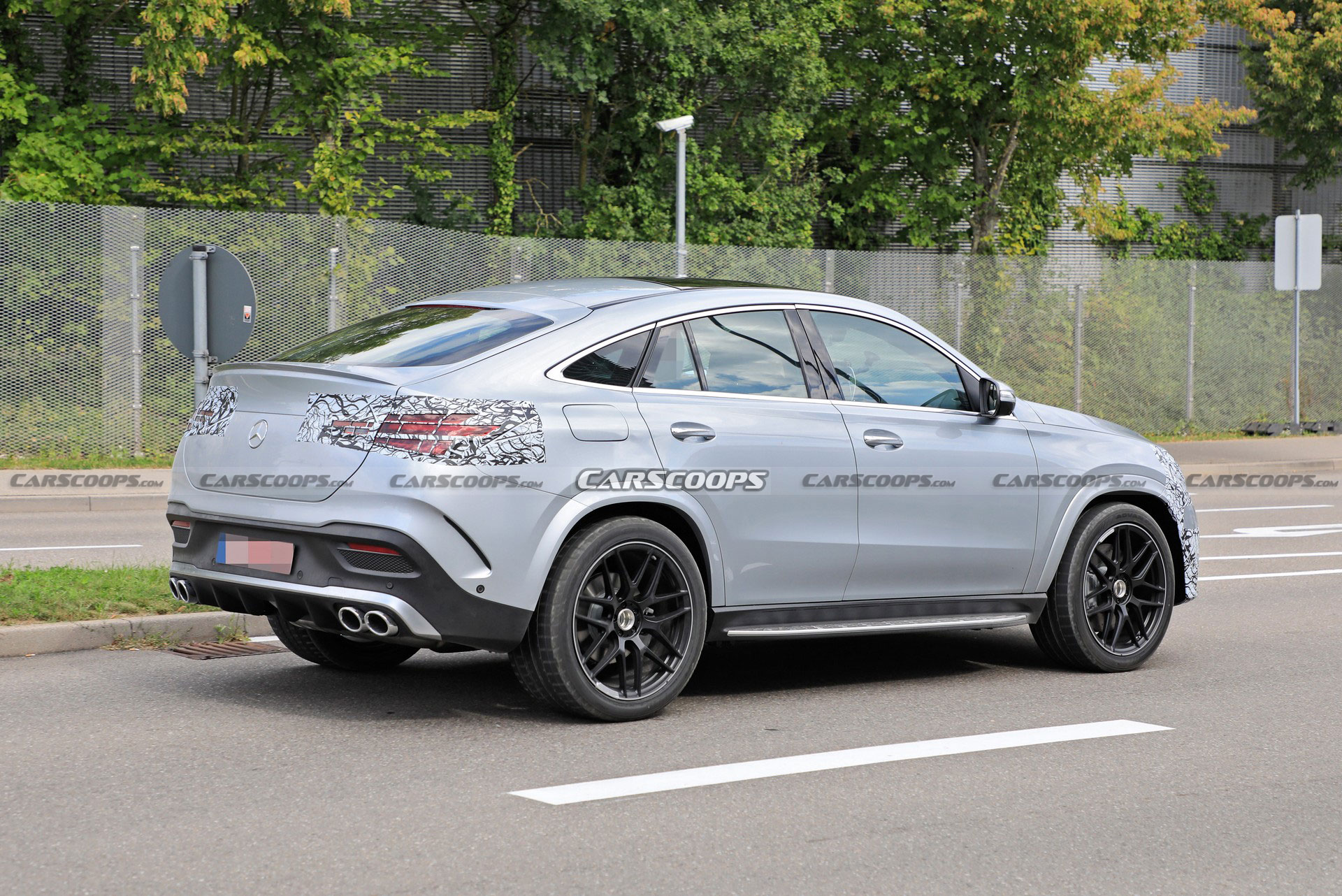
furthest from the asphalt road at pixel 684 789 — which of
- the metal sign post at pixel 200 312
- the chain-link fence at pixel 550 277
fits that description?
the chain-link fence at pixel 550 277

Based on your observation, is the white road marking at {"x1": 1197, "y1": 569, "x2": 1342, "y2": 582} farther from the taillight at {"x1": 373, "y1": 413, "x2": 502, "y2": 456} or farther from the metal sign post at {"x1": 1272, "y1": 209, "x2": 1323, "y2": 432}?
the metal sign post at {"x1": 1272, "y1": 209, "x2": 1323, "y2": 432}

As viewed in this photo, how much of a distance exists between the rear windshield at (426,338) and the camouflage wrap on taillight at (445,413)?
0.93ft

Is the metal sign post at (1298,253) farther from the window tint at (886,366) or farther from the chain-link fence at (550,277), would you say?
the window tint at (886,366)

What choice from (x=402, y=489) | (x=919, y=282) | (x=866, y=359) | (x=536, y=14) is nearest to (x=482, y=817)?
(x=402, y=489)

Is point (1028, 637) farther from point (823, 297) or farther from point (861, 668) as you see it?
point (823, 297)

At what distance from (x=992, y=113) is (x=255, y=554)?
25449 millimetres

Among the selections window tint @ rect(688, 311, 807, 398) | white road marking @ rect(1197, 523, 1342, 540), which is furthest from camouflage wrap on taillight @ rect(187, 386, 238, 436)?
white road marking @ rect(1197, 523, 1342, 540)

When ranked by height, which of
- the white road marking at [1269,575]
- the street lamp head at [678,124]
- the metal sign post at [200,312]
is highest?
the street lamp head at [678,124]

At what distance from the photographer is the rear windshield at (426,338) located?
19.8 feet

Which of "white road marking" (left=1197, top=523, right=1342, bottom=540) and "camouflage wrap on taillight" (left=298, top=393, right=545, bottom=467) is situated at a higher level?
"camouflage wrap on taillight" (left=298, top=393, right=545, bottom=467)

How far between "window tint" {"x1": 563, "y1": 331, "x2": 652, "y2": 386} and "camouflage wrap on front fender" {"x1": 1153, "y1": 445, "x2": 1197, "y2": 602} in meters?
2.96

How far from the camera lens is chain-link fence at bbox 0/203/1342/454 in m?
17.8

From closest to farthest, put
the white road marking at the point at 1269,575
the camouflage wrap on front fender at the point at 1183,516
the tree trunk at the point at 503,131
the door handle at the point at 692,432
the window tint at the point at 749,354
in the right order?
the door handle at the point at 692,432 < the window tint at the point at 749,354 < the camouflage wrap on front fender at the point at 1183,516 < the white road marking at the point at 1269,575 < the tree trunk at the point at 503,131

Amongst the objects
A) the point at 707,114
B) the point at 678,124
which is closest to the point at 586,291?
the point at 678,124
